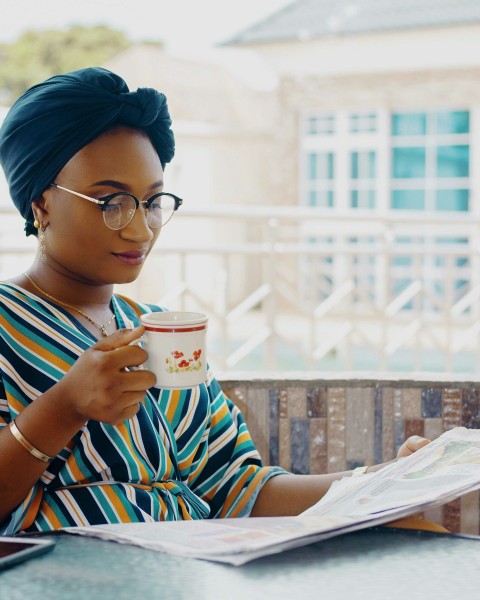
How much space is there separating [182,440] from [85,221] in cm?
40

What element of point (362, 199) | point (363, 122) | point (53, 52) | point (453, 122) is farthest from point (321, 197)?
point (53, 52)

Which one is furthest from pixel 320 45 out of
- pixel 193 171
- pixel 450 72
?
pixel 193 171

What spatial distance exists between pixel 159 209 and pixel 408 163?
8.60 m

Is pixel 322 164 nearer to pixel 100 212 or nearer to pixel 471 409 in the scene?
pixel 471 409

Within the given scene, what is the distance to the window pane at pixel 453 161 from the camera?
9.26 meters

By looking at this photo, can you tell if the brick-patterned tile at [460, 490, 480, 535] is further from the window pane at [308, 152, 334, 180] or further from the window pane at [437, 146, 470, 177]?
the window pane at [308, 152, 334, 180]

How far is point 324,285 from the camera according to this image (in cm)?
624

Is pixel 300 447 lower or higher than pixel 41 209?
lower

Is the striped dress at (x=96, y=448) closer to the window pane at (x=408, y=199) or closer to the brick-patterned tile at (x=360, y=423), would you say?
the brick-patterned tile at (x=360, y=423)

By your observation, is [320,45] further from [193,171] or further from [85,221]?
[85,221]

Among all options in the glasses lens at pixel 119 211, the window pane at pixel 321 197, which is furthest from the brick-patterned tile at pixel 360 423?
the window pane at pixel 321 197

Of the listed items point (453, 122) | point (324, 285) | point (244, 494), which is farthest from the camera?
point (453, 122)

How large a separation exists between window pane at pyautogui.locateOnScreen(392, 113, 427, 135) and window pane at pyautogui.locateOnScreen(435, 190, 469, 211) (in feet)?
2.36

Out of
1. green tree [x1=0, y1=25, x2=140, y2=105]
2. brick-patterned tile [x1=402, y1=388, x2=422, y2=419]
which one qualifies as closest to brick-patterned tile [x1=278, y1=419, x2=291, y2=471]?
brick-patterned tile [x1=402, y1=388, x2=422, y2=419]
